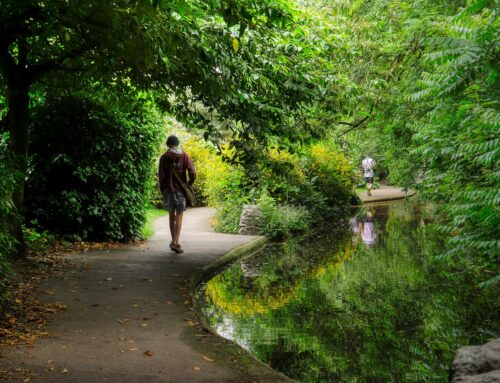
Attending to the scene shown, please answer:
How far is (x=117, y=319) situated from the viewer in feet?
22.9

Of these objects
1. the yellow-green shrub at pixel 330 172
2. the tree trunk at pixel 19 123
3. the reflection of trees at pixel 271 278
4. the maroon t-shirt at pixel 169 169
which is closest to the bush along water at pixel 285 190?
the yellow-green shrub at pixel 330 172

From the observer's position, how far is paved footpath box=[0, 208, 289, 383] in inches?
204

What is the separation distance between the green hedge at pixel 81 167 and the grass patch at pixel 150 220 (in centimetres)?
161

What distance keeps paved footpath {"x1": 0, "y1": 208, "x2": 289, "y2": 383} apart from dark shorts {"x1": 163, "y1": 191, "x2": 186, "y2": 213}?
68.2 inches

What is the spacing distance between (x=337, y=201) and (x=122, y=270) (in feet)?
53.7

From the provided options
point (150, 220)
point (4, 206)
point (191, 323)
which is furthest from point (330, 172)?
point (4, 206)

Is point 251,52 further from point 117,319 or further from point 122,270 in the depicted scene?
point 117,319

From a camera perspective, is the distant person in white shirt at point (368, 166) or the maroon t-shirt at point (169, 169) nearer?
the maroon t-shirt at point (169, 169)

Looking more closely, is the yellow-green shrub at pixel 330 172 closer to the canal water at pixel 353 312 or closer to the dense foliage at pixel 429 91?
the dense foliage at pixel 429 91

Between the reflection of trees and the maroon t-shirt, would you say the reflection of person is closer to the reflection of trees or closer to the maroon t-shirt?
the reflection of trees

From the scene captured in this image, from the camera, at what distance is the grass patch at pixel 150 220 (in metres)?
15.0

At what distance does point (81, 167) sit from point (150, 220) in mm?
8483

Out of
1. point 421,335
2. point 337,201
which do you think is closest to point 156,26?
point 421,335

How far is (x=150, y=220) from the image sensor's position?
68.9 feet
